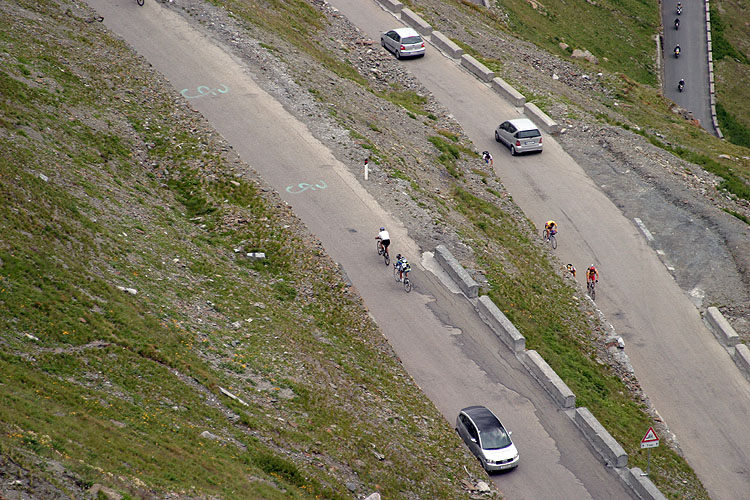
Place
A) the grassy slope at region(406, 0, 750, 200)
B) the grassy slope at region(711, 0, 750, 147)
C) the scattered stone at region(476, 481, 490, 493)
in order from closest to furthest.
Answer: the scattered stone at region(476, 481, 490, 493), the grassy slope at region(406, 0, 750, 200), the grassy slope at region(711, 0, 750, 147)

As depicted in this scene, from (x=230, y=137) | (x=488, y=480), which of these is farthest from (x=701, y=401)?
(x=230, y=137)

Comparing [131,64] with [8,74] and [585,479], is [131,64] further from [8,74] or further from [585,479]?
[585,479]

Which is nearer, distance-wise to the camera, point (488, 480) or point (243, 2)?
Result: point (488, 480)

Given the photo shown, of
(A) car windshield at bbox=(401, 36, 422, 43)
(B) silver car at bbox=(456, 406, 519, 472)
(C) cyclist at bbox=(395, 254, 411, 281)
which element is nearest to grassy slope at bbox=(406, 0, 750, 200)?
(A) car windshield at bbox=(401, 36, 422, 43)

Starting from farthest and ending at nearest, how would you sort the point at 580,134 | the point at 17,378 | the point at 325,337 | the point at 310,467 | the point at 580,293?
1. the point at 580,134
2. the point at 580,293
3. the point at 325,337
4. the point at 310,467
5. the point at 17,378

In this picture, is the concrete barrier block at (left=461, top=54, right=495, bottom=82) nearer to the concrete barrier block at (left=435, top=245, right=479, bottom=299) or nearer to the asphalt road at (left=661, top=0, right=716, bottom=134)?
the concrete barrier block at (left=435, top=245, right=479, bottom=299)

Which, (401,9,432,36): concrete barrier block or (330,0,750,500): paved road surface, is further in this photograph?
(401,9,432,36): concrete barrier block

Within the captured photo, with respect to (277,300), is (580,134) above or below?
above

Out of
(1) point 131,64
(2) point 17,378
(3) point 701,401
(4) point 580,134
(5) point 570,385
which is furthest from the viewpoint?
(4) point 580,134

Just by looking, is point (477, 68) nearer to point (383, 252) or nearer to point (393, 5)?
point (393, 5)
